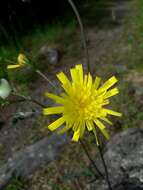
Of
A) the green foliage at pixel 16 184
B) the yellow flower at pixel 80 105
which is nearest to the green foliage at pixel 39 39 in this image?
the green foliage at pixel 16 184

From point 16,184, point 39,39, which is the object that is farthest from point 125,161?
point 39,39

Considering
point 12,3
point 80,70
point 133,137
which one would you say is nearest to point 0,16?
point 12,3

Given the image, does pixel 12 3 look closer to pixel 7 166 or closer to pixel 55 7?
pixel 55 7

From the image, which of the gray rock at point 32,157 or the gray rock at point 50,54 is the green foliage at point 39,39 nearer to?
the gray rock at point 50,54

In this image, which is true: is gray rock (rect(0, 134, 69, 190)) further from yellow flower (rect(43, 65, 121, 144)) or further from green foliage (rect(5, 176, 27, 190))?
yellow flower (rect(43, 65, 121, 144))

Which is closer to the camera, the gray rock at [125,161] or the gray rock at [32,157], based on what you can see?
the gray rock at [125,161]

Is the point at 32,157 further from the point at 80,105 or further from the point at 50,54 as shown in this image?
the point at 50,54
